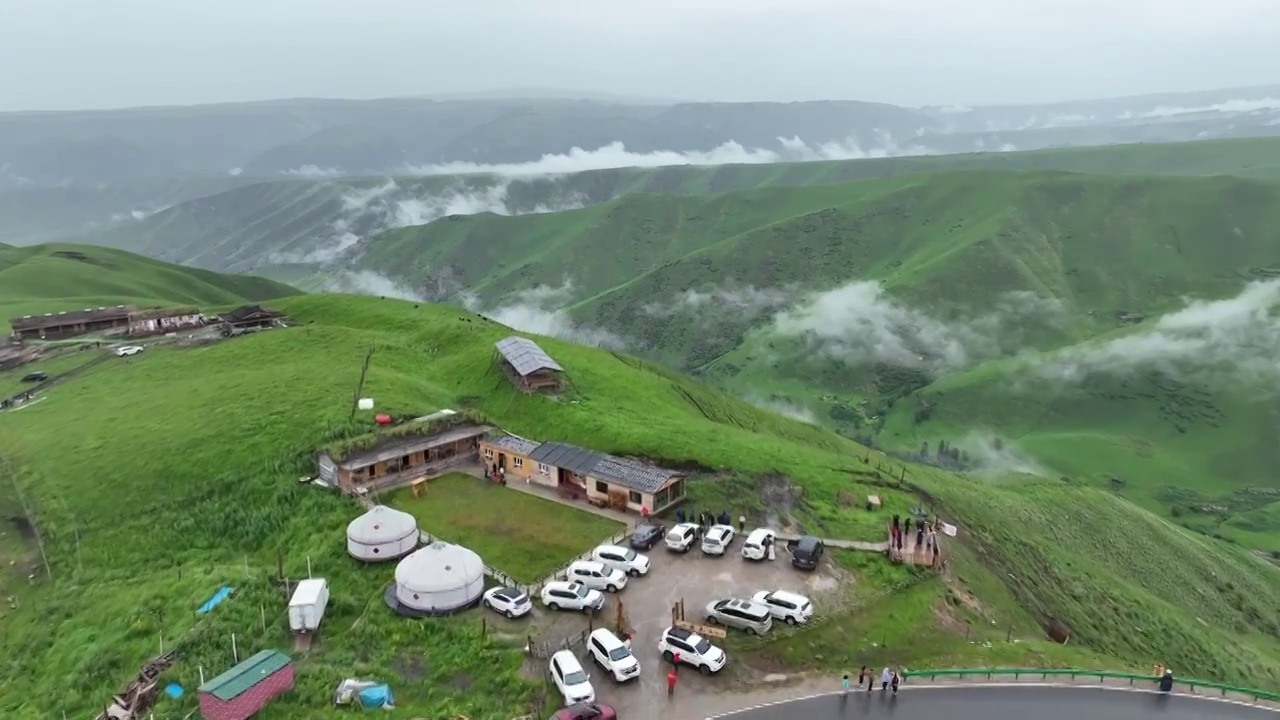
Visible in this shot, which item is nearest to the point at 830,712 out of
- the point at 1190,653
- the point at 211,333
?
the point at 1190,653

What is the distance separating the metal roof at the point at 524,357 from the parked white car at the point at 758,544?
1169 inches

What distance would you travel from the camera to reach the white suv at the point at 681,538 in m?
39.8

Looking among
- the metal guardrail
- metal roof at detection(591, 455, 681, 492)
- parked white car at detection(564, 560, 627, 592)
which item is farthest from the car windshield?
metal roof at detection(591, 455, 681, 492)

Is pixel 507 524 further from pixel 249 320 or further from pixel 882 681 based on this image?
pixel 249 320

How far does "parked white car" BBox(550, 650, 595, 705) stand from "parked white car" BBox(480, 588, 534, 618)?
14.3 ft

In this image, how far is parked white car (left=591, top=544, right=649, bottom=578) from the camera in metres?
37.6

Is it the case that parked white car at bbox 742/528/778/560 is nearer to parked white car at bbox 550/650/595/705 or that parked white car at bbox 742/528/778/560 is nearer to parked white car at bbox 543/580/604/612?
parked white car at bbox 543/580/604/612

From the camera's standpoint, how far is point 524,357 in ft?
222

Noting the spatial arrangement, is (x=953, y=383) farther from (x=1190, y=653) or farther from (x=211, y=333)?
(x=211, y=333)

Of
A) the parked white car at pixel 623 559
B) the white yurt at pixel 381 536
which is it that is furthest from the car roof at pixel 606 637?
the white yurt at pixel 381 536

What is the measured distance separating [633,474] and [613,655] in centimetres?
1752

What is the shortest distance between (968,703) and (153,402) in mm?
65557

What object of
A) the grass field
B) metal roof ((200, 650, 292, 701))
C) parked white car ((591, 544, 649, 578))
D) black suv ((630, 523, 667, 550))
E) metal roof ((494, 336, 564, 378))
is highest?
metal roof ((494, 336, 564, 378))

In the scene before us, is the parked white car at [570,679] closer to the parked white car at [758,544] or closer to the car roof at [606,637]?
the car roof at [606,637]
